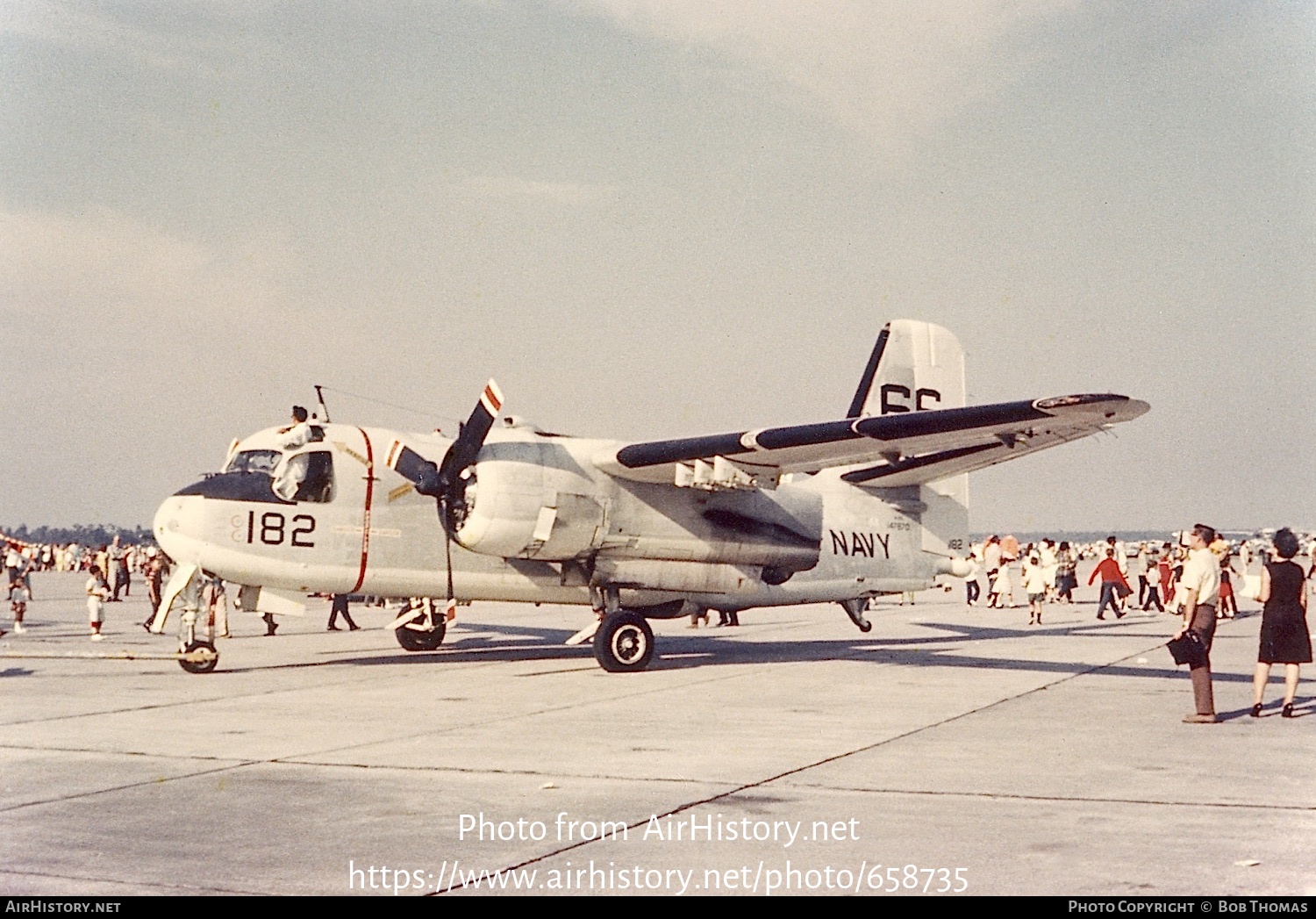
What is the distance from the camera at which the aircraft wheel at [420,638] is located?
2103 cm

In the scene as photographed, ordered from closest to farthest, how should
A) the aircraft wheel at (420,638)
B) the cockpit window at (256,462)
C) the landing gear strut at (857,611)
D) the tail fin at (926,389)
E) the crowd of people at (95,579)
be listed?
the cockpit window at (256,462)
the aircraft wheel at (420,638)
the landing gear strut at (857,611)
the tail fin at (926,389)
the crowd of people at (95,579)

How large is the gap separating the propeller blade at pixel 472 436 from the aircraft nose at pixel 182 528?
3.18 meters

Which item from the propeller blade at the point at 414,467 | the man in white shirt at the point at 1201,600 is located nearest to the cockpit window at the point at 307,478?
the propeller blade at the point at 414,467

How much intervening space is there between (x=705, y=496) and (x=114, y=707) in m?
8.57

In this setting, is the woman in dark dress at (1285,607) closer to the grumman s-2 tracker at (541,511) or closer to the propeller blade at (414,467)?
the grumman s-2 tracker at (541,511)

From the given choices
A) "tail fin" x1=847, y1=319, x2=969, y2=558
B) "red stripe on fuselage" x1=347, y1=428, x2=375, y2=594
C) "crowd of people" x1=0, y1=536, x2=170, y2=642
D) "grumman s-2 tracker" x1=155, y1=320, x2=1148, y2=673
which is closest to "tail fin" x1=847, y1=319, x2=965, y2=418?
"tail fin" x1=847, y1=319, x2=969, y2=558

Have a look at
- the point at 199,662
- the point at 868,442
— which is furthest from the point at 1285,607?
the point at 199,662

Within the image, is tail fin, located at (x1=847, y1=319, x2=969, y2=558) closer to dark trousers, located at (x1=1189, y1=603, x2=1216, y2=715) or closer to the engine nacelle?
the engine nacelle

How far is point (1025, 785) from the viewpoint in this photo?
8.94m

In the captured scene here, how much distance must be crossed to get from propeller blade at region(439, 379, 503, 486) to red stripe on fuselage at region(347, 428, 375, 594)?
109 centimetres

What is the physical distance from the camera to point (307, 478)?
17.5 meters

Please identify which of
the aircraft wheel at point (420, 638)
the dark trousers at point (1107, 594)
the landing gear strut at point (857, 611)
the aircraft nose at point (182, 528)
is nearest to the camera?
the aircraft nose at point (182, 528)

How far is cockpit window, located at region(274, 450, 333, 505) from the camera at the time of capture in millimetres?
17375

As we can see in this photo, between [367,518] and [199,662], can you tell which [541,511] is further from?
[199,662]
